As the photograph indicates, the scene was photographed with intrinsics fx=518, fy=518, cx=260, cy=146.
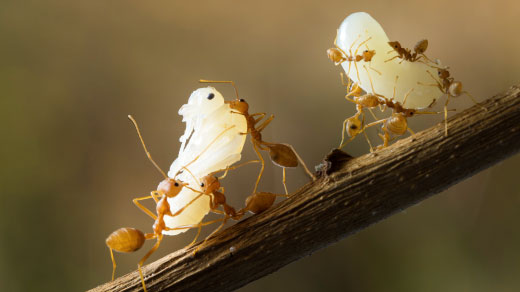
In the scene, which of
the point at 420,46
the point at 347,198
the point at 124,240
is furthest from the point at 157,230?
the point at 420,46

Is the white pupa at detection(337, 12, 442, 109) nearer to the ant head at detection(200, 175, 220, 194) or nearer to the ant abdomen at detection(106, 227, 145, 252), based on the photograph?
the ant head at detection(200, 175, 220, 194)

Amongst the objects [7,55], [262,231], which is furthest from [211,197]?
[7,55]

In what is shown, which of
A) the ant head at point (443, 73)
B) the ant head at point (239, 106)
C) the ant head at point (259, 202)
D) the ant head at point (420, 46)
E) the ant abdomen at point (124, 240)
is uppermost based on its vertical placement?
the ant head at point (239, 106)

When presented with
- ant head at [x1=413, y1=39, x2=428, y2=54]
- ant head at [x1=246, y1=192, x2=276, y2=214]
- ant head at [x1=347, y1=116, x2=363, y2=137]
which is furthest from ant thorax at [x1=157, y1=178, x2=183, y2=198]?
ant head at [x1=413, y1=39, x2=428, y2=54]

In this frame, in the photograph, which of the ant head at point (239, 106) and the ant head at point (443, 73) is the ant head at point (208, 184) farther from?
the ant head at point (443, 73)

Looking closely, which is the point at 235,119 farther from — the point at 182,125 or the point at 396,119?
the point at 182,125

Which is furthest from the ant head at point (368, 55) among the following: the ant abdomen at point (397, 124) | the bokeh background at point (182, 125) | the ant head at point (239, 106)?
the bokeh background at point (182, 125)

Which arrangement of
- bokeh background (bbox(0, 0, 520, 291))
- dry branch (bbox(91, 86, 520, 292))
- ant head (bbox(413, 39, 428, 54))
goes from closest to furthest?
dry branch (bbox(91, 86, 520, 292))
ant head (bbox(413, 39, 428, 54))
bokeh background (bbox(0, 0, 520, 291))

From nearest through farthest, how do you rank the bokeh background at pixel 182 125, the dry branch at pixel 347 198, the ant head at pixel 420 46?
the dry branch at pixel 347 198, the ant head at pixel 420 46, the bokeh background at pixel 182 125
